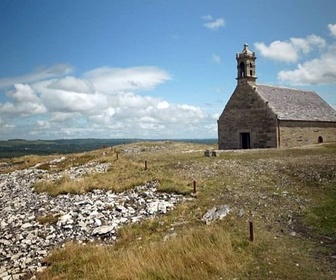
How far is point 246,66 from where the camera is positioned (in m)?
42.7

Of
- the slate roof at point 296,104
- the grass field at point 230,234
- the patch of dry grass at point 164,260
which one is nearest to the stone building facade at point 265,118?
the slate roof at point 296,104

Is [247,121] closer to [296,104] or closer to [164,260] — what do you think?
[296,104]

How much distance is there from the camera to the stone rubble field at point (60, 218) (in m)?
14.4

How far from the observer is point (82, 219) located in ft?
59.3

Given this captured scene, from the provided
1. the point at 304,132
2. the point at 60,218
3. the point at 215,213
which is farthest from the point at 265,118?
the point at 60,218

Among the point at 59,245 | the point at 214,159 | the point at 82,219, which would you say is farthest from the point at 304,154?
the point at 59,245

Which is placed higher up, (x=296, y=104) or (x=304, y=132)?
(x=296, y=104)

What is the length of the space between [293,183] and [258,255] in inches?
415

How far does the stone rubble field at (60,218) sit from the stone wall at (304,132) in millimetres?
22347

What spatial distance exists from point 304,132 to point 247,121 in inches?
285

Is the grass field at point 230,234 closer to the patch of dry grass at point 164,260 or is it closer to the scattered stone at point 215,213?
the patch of dry grass at point 164,260

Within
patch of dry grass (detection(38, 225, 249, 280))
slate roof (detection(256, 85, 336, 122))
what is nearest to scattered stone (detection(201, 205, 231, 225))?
patch of dry grass (detection(38, 225, 249, 280))

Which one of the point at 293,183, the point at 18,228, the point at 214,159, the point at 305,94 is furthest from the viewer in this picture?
the point at 305,94

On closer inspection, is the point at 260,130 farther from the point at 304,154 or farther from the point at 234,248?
the point at 234,248
